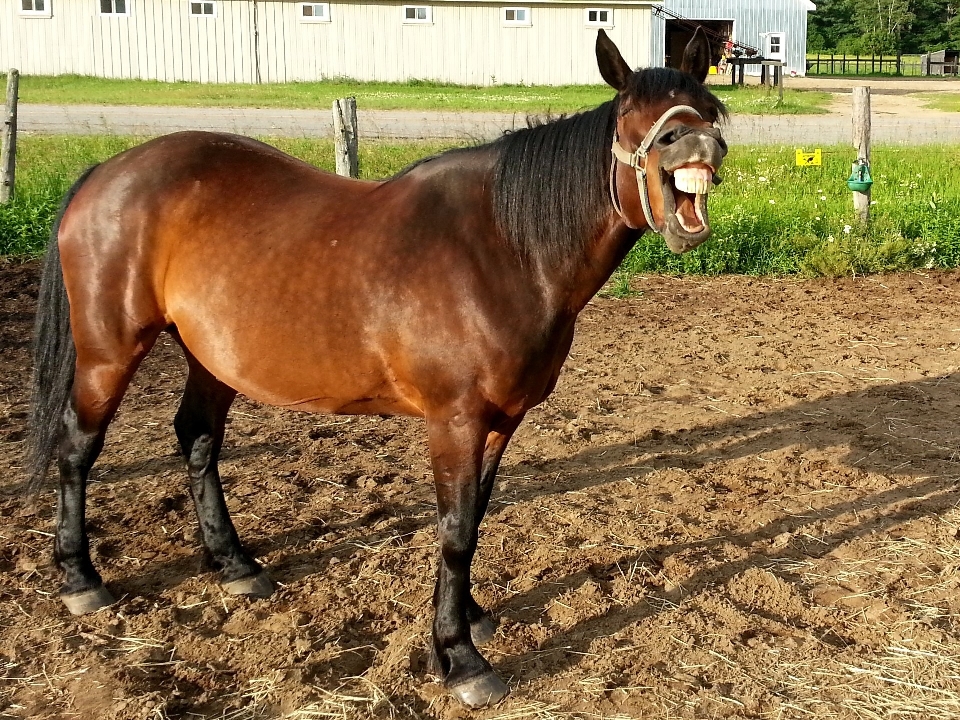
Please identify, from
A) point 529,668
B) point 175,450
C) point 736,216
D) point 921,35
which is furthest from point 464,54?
point 921,35

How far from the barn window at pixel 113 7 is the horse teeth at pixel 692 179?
27.0 m

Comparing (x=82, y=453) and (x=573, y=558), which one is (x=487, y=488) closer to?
(x=573, y=558)

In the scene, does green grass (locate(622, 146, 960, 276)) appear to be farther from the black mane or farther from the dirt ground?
the black mane

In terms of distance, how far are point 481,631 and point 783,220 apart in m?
6.83

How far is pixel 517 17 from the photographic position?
27.4m

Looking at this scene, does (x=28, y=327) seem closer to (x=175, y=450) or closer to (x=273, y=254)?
(x=175, y=450)

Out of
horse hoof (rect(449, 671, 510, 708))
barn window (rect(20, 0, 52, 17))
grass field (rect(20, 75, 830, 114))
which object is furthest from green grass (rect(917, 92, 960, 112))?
barn window (rect(20, 0, 52, 17))

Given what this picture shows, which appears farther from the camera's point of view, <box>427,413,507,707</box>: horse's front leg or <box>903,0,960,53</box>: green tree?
<box>903,0,960,53</box>: green tree

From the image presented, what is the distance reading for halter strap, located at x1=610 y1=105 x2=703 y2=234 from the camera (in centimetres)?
240

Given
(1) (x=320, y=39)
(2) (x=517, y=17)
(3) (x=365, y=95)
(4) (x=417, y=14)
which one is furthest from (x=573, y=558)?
(2) (x=517, y=17)

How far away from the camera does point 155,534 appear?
3.91 m

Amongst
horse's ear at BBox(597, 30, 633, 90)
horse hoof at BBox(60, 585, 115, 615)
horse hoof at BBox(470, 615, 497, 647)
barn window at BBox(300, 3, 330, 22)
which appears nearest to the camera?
horse's ear at BBox(597, 30, 633, 90)

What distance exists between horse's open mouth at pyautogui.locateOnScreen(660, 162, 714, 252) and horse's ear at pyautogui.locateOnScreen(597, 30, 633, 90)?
0.34 meters

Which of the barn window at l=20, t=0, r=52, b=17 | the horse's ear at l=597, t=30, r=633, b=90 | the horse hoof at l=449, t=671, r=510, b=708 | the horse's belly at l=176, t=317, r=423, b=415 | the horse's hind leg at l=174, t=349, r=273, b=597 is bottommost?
the horse hoof at l=449, t=671, r=510, b=708
